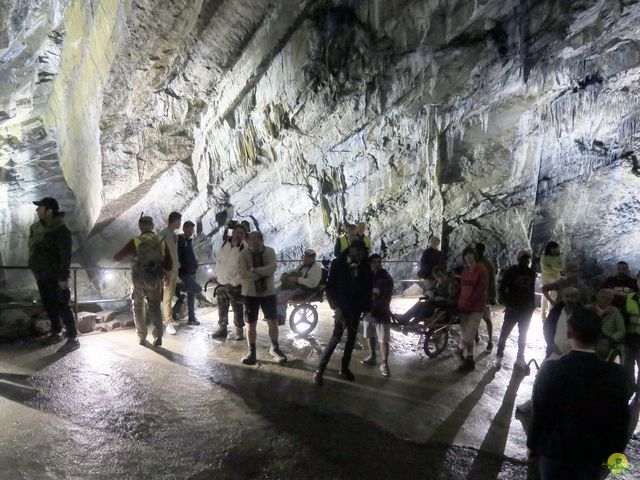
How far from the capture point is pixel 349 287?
4414 mm

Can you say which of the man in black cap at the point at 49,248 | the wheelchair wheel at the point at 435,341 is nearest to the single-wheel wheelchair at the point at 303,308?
the wheelchair wheel at the point at 435,341

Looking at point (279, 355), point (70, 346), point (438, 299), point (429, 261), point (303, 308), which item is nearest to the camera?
point (279, 355)

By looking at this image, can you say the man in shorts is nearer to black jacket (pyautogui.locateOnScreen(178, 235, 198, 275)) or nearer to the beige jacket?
the beige jacket

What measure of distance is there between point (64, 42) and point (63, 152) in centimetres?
313

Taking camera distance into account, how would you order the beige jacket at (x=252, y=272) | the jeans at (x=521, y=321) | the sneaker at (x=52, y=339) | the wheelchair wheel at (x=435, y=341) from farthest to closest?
the wheelchair wheel at (x=435, y=341) → the sneaker at (x=52, y=339) → the jeans at (x=521, y=321) → the beige jacket at (x=252, y=272)

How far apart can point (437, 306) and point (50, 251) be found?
5.21 meters

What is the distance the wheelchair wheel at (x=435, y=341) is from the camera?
18.6 ft

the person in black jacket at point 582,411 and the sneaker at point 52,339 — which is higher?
the person in black jacket at point 582,411

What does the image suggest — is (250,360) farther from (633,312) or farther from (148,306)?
(633,312)

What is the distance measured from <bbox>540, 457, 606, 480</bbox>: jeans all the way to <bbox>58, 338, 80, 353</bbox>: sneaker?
5.51 meters

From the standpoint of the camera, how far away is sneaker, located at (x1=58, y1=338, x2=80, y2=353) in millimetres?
5272

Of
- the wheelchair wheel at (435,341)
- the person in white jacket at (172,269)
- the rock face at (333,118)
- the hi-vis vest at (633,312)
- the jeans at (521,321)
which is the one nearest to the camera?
the hi-vis vest at (633,312)

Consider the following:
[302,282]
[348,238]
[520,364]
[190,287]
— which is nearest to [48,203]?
[190,287]

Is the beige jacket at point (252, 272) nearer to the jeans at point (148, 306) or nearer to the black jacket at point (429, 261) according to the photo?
the jeans at point (148, 306)
